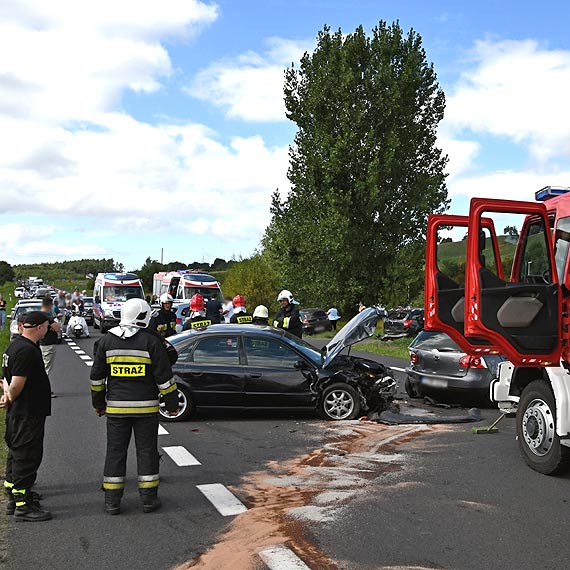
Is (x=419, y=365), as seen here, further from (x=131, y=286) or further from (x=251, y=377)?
(x=131, y=286)

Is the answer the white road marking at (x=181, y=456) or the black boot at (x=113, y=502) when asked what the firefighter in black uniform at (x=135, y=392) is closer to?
the black boot at (x=113, y=502)

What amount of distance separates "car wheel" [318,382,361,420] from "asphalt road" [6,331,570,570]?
1.97 ft

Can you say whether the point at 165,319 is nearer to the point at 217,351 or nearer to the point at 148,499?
the point at 217,351

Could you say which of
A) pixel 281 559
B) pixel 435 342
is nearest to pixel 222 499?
pixel 281 559

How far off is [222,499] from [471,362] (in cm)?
593

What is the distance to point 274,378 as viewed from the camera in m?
9.98

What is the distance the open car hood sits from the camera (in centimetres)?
996

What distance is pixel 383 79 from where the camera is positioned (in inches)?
1549

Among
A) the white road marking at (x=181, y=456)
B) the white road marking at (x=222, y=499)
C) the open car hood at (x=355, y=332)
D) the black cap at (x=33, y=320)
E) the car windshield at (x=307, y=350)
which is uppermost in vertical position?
the black cap at (x=33, y=320)

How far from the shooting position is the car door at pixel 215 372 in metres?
9.98

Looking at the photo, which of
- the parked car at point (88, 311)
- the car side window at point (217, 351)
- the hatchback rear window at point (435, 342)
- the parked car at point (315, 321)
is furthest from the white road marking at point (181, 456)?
the parked car at point (88, 311)

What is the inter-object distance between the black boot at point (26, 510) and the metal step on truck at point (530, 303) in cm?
413

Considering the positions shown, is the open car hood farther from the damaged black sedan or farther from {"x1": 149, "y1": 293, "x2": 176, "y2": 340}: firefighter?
{"x1": 149, "y1": 293, "x2": 176, "y2": 340}: firefighter

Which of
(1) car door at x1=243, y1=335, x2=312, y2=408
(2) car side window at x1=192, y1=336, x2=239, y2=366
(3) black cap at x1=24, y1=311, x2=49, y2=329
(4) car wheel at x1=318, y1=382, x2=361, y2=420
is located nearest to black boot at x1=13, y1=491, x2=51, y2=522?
(3) black cap at x1=24, y1=311, x2=49, y2=329
